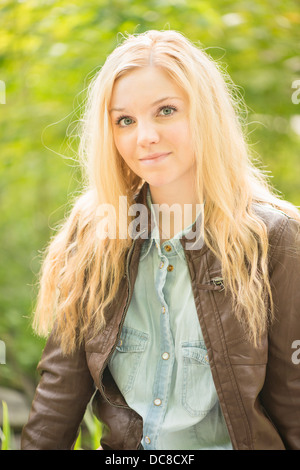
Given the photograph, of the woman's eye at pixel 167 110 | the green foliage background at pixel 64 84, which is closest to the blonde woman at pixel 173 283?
the woman's eye at pixel 167 110

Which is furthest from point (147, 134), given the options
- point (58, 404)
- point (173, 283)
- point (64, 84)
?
point (64, 84)

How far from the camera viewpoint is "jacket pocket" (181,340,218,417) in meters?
1.61

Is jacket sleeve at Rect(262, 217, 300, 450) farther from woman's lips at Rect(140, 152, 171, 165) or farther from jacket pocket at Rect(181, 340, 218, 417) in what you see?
woman's lips at Rect(140, 152, 171, 165)

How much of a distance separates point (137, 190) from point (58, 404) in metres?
0.74

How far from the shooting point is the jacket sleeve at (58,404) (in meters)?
1.78

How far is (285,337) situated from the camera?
5.17ft

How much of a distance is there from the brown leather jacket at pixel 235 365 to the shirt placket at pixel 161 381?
39mm

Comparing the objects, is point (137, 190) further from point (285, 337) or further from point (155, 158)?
point (285, 337)

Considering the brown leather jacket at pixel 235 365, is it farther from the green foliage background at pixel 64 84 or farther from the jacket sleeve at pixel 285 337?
the green foliage background at pixel 64 84

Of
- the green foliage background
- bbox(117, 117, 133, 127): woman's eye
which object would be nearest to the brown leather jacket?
bbox(117, 117, 133, 127): woman's eye

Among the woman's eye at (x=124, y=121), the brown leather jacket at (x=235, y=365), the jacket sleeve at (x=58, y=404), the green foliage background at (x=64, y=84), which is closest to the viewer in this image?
the brown leather jacket at (x=235, y=365)

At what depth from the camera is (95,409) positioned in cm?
181
